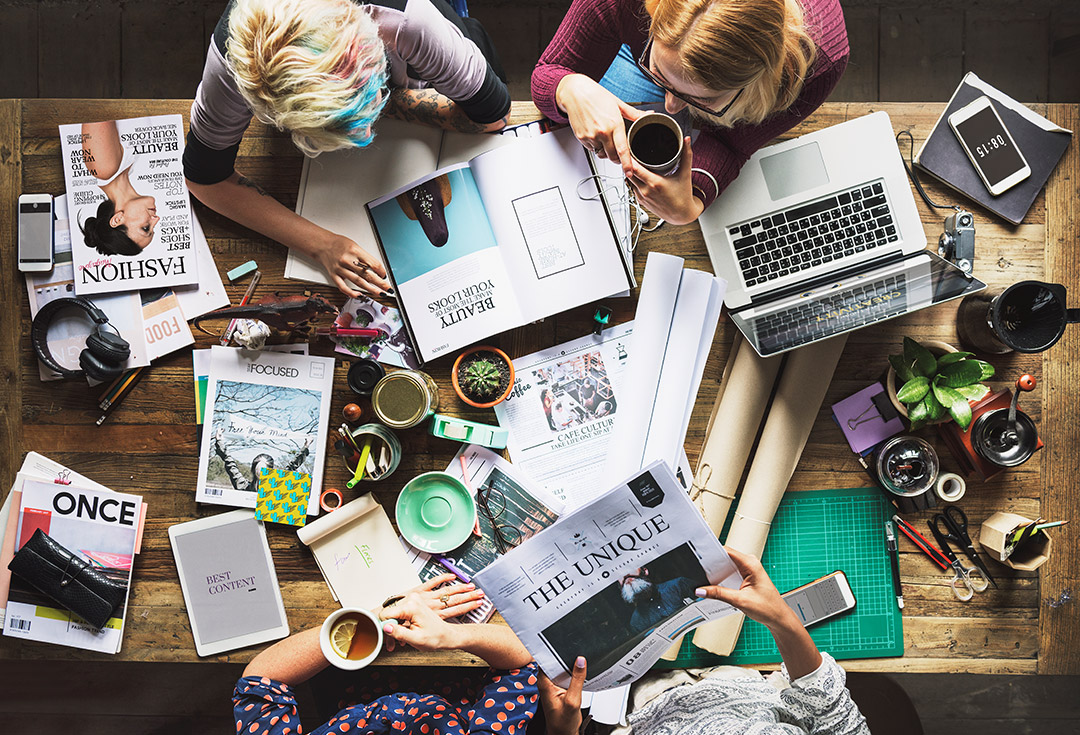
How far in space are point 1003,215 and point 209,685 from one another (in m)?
2.43

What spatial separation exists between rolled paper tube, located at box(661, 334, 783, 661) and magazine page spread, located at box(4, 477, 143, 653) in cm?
119

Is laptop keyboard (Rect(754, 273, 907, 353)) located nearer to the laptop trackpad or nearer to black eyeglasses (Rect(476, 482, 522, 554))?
the laptop trackpad

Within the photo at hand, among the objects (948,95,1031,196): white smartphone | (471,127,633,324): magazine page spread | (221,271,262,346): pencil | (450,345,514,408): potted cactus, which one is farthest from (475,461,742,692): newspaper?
(948,95,1031,196): white smartphone

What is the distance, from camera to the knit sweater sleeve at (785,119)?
3.75 feet

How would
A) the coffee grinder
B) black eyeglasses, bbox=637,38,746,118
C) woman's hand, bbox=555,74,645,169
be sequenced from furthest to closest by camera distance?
the coffee grinder < woman's hand, bbox=555,74,645,169 < black eyeglasses, bbox=637,38,746,118

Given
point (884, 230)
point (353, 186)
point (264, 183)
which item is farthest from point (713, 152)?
point (264, 183)

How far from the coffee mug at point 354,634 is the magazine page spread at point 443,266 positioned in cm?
54

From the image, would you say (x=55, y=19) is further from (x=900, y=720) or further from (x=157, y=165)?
(x=900, y=720)

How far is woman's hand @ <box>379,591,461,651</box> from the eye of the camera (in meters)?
1.30

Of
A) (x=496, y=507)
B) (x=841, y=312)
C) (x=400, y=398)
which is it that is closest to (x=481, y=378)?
(x=400, y=398)

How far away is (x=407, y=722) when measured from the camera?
4.37 feet

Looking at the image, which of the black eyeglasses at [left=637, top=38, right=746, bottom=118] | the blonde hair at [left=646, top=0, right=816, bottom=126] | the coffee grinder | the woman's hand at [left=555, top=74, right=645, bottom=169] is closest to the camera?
the blonde hair at [left=646, top=0, right=816, bottom=126]

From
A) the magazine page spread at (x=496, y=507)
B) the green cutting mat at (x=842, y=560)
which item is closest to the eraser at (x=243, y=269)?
the magazine page spread at (x=496, y=507)

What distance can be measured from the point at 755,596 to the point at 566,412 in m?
0.51
